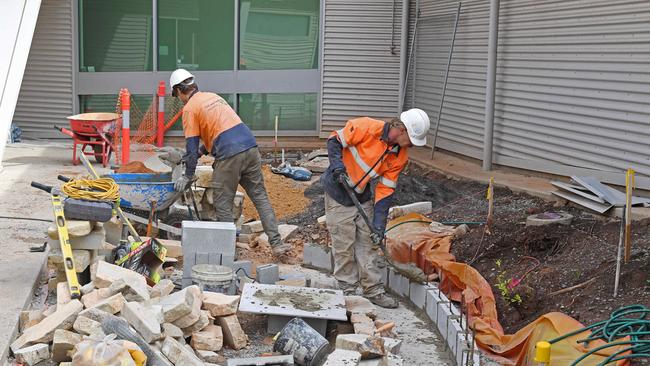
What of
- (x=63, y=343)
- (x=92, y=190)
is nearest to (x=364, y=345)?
(x=63, y=343)

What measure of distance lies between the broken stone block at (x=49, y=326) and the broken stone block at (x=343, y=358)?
1.77 m

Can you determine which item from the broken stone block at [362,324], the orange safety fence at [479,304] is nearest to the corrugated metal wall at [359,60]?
the orange safety fence at [479,304]

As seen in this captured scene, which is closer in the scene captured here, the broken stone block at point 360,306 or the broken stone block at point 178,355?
the broken stone block at point 178,355

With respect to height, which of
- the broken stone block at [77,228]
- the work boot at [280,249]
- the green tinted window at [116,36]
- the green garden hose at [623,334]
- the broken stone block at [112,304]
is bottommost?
the work boot at [280,249]

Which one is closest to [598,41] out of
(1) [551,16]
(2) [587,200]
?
(1) [551,16]

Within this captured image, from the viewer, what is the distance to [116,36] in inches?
663

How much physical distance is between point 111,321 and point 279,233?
3.97 metres

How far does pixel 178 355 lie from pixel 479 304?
2.82 m

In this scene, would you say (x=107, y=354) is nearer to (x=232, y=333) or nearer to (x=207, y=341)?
(x=207, y=341)

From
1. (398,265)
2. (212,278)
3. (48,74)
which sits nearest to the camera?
(212,278)

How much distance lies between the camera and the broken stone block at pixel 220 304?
22.4 ft

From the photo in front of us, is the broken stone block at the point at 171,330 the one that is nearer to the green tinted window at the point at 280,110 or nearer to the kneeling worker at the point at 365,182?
the kneeling worker at the point at 365,182

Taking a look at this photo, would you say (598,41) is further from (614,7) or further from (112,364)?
(112,364)

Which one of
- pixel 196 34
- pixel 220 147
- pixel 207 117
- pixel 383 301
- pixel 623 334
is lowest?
pixel 383 301
